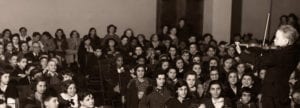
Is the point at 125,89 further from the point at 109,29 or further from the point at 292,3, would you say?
the point at 292,3

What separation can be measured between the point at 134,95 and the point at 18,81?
158 centimetres

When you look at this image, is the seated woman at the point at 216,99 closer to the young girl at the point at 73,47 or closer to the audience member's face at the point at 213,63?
the audience member's face at the point at 213,63

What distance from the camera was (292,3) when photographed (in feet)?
40.8

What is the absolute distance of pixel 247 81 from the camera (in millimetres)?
7973

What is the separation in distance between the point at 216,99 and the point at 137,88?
49.8 inches

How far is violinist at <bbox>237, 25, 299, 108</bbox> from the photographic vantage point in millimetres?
5234

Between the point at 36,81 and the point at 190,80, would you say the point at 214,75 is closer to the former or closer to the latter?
the point at 190,80

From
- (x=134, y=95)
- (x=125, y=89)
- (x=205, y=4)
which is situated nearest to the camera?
(x=134, y=95)

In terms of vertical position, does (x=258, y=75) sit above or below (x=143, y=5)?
below

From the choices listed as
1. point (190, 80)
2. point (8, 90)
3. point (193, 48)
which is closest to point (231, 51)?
point (193, 48)

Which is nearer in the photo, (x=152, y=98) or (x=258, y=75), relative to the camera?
(x=152, y=98)

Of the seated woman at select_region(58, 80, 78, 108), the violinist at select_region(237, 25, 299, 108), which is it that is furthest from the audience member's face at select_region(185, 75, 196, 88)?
the violinist at select_region(237, 25, 299, 108)

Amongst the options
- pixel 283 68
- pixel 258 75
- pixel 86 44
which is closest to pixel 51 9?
pixel 86 44

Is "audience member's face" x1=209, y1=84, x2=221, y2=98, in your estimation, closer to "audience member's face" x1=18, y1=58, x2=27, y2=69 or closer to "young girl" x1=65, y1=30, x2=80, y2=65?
"audience member's face" x1=18, y1=58, x2=27, y2=69
